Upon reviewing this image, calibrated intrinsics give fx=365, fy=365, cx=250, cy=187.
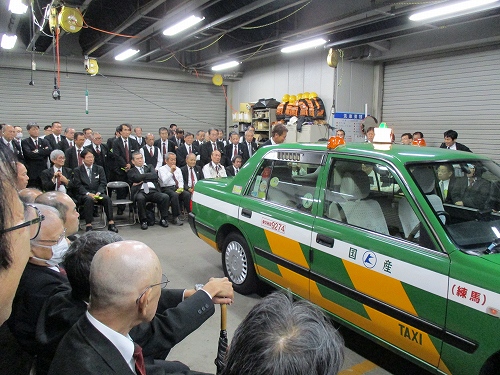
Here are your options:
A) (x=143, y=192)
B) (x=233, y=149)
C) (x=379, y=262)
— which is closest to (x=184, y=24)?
(x=233, y=149)

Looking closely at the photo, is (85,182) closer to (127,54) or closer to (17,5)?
(17,5)

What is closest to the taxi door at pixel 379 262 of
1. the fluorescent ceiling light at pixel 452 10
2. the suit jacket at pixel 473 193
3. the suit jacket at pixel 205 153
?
the suit jacket at pixel 473 193

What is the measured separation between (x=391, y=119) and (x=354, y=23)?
332 cm

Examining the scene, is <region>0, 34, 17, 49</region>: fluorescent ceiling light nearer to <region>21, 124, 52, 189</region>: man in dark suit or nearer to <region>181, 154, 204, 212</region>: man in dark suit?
<region>21, 124, 52, 189</region>: man in dark suit

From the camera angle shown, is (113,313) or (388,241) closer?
(113,313)

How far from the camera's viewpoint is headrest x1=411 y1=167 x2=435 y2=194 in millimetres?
2438

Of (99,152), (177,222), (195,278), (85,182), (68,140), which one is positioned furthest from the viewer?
(68,140)

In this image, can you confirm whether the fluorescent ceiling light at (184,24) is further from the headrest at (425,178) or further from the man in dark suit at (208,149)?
the headrest at (425,178)

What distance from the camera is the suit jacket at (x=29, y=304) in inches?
67.3

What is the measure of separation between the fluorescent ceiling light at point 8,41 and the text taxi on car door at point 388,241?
25.6ft

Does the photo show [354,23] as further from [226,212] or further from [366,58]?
[226,212]

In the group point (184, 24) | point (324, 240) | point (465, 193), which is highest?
point (184, 24)

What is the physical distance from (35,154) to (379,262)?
758 cm

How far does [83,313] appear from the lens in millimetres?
1541
